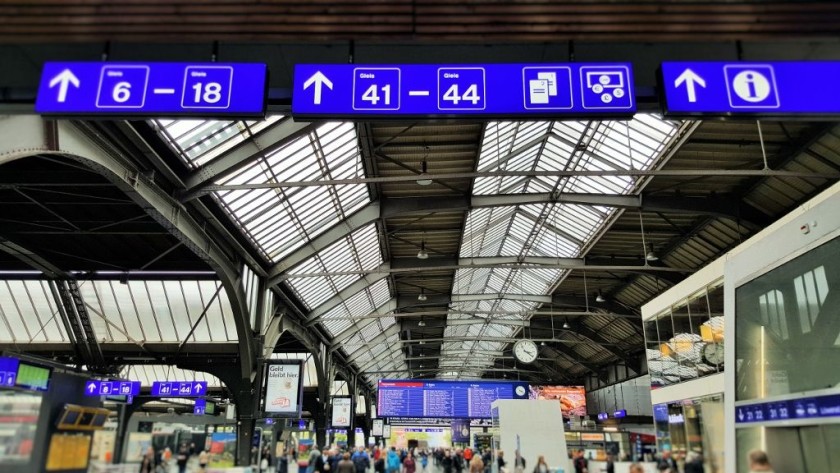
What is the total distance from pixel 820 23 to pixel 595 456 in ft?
78.1

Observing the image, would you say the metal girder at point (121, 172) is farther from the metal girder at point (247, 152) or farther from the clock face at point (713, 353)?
the clock face at point (713, 353)

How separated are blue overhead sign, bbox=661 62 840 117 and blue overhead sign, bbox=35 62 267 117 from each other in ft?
15.1

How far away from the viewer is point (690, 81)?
623cm

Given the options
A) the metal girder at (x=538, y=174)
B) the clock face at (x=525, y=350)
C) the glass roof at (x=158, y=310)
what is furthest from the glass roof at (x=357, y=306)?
the metal girder at (x=538, y=174)

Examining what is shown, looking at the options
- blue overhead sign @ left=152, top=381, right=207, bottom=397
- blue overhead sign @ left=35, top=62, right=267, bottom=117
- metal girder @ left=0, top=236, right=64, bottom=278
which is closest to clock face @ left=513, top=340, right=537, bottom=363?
blue overhead sign @ left=152, top=381, right=207, bottom=397

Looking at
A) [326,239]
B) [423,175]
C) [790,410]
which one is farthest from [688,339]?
[326,239]

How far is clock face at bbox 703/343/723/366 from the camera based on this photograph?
17.9 m

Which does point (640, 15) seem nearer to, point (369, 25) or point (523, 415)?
point (369, 25)

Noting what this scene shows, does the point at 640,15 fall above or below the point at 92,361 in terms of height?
above

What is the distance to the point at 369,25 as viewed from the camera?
655cm

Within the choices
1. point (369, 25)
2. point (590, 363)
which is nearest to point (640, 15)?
point (369, 25)

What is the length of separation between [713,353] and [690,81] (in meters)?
14.9

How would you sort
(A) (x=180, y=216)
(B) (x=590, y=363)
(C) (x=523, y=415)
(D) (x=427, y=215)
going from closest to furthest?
(A) (x=180, y=216) → (C) (x=523, y=415) → (D) (x=427, y=215) → (B) (x=590, y=363)

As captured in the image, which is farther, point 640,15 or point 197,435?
point 197,435
